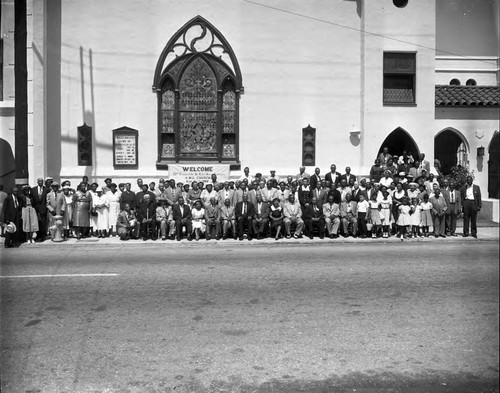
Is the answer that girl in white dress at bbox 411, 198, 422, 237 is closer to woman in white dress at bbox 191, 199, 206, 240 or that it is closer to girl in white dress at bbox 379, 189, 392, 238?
girl in white dress at bbox 379, 189, 392, 238

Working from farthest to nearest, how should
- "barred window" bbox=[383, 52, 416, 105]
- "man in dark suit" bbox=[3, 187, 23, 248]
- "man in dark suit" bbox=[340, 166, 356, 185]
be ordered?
"barred window" bbox=[383, 52, 416, 105] < "man in dark suit" bbox=[340, 166, 356, 185] < "man in dark suit" bbox=[3, 187, 23, 248]

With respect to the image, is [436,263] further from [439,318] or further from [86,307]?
[86,307]

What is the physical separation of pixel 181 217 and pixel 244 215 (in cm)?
179

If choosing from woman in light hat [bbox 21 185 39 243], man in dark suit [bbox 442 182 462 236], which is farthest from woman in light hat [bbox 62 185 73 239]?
man in dark suit [bbox 442 182 462 236]

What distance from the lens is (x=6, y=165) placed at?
58.0ft

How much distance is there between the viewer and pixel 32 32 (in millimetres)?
16312

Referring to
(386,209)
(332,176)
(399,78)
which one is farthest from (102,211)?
(399,78)

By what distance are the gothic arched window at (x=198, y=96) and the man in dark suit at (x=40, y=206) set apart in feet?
14.1

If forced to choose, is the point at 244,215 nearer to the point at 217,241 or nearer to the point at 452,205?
the point at 217,241

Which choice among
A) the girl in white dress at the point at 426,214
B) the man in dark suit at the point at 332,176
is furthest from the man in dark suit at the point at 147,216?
the girl in white dress at the point at 426,214

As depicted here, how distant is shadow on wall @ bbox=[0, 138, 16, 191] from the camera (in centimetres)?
1733

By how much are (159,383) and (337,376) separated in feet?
5.26

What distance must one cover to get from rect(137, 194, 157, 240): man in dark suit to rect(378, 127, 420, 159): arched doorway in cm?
869

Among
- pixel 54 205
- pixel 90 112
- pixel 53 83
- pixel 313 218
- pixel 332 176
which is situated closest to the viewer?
pixel 54 205
